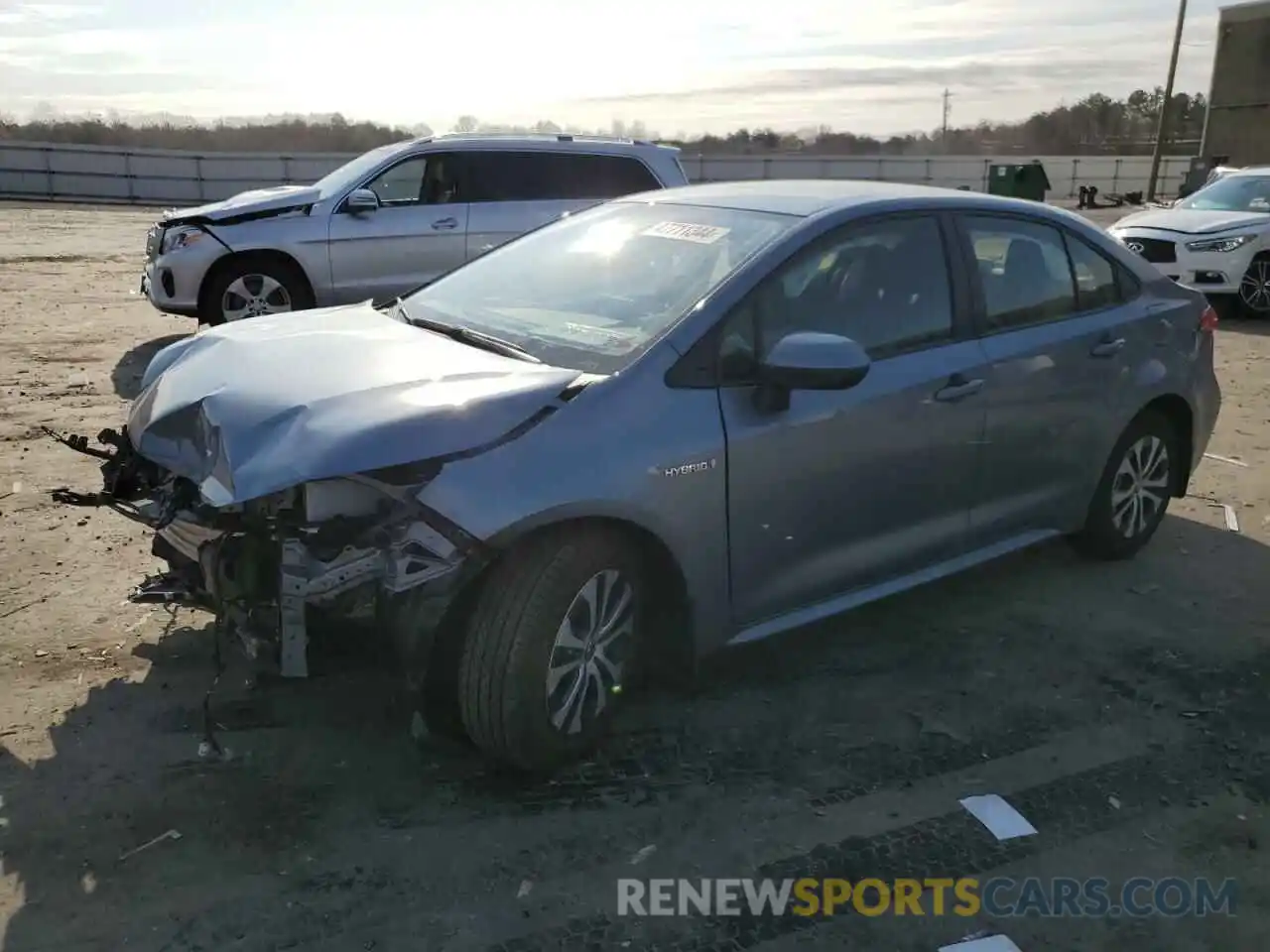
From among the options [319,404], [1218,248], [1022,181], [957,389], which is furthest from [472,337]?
[1022,181]

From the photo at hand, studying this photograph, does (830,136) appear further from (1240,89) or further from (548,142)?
(548,142)

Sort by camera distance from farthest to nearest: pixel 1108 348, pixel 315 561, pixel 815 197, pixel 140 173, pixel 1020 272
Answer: pixel 140 173, pixel 1108 348, pixel 1020 272, pixel 815 197, pixel 315 561

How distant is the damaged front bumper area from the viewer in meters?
2.95

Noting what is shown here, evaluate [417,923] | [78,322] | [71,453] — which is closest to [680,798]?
[417,923]

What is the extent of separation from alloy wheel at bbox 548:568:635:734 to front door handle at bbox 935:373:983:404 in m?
1.45

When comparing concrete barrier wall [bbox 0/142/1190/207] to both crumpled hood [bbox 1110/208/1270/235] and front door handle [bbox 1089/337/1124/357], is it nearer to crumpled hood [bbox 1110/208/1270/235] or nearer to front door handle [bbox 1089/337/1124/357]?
crumpled hood [bbox 1110/208/1270/235]

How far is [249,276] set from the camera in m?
9.14

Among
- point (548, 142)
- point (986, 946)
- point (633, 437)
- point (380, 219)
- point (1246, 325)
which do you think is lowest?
point (986, 946)

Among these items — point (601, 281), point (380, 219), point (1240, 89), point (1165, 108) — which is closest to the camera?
A: point (601, 281)

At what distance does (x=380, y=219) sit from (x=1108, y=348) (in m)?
6.44

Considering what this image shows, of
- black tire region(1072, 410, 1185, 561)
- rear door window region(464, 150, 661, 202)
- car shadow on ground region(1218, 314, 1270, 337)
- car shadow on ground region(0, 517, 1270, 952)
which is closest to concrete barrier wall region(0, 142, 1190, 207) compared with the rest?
car shadow on ground region(1218, 314, 1270, 337)

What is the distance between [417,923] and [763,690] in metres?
1.60

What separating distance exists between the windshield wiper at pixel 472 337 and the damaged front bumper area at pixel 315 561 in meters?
0.73

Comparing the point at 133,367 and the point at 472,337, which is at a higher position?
the point at 472,337
